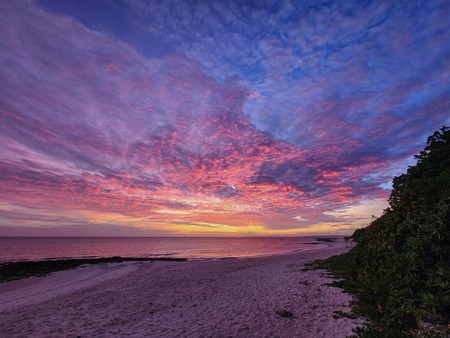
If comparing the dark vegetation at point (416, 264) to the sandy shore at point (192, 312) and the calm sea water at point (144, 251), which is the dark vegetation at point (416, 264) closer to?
the sandy shore at point (192, 312)

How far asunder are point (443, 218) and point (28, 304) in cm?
2342

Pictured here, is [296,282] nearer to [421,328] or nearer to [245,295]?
[245,295]

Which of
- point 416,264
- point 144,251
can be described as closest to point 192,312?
point 416,264

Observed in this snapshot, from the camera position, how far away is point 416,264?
7629 millimetres

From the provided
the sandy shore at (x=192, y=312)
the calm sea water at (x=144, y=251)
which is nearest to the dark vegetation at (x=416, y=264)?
the sandy shore at (x=192, y=312)

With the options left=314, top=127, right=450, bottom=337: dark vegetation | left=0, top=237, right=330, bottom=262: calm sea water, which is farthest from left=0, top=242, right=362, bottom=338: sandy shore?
left=0, top=237, right=330, bottom=262: calm sea water

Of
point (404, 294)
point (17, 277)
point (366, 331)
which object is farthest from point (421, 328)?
point (17, 277)

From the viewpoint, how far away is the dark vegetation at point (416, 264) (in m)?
6.96

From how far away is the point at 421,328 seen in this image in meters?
7.22

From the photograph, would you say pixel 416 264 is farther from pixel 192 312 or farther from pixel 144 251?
pixel 144 251

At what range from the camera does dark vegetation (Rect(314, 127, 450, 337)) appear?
696 centimetres

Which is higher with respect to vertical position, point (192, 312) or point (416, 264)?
point (416, 264)

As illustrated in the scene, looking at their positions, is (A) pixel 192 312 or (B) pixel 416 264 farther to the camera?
(A) pixel 192 312

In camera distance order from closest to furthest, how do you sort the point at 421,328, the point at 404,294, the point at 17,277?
1. the point at 421,328
2. the point at 404,294
3. the point at 17,277
